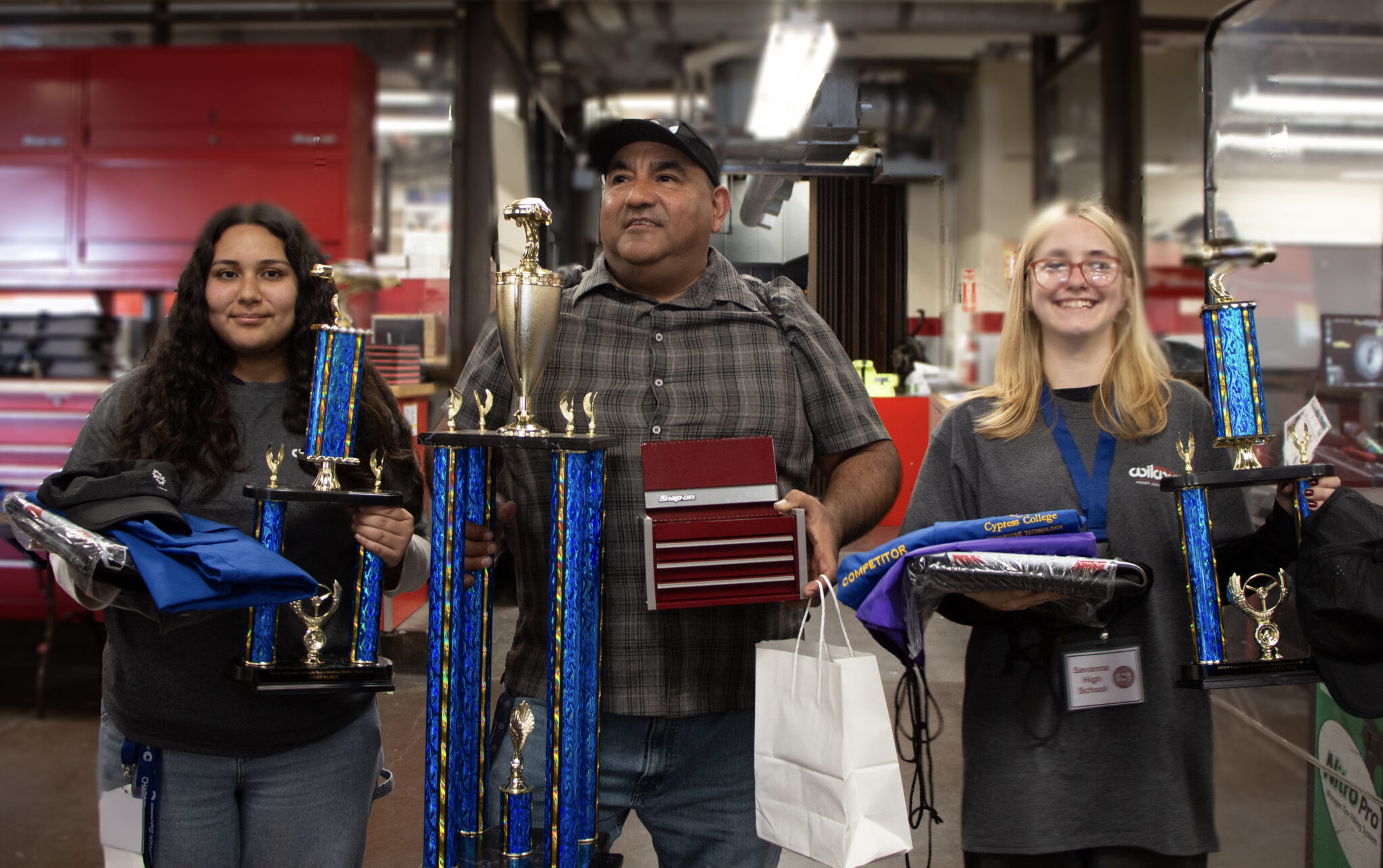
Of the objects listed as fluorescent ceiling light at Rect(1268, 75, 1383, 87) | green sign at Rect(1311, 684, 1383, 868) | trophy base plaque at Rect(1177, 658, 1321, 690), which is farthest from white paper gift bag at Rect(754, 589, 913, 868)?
fluorescent ceiling light at Rect(1268, 75, 1383, 87)

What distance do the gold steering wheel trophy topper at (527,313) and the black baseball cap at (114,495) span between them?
1.40 ft

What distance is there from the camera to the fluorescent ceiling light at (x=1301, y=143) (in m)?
2.70

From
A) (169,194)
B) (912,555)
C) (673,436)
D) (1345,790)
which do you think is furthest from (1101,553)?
(169,194)

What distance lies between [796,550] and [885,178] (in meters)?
0.89

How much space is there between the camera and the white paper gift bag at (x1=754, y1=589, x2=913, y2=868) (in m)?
1.23

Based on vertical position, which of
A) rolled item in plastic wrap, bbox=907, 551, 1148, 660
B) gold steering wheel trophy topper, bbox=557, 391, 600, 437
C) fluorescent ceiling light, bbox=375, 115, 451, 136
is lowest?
rolled item in plastic wrap, bbox=907, 551, 1148, 660

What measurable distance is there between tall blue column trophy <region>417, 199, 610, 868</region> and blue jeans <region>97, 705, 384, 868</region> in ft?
0.75

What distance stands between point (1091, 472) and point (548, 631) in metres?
0.81

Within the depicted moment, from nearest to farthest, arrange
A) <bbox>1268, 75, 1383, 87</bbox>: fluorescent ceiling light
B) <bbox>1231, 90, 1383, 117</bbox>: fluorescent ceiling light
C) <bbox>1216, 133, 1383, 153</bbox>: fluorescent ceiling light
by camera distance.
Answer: <bbox>1216, 133, 1383, 153</bbox>: fluorescent ceiling light, <bbox>1231, 90, 1383, 117</bbox>: fluorescent ceiling light, <bbox>1268, 75, 1383, 87</bbox>: fluorescent ceiling light

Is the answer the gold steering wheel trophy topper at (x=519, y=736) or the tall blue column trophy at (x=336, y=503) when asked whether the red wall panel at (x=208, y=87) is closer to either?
the tall blue column trophy at (x=336, y=503)

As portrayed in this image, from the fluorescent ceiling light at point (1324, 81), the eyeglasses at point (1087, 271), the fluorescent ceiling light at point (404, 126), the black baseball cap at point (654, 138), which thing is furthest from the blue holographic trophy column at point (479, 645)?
the fluorescent ceiling light at point (404, 126)

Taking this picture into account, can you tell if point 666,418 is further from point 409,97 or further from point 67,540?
point 409,97

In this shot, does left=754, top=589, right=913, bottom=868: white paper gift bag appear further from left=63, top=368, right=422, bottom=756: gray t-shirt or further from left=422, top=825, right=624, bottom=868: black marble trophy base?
left=63, top=368, right=422, bottom=756: gray t-shirt

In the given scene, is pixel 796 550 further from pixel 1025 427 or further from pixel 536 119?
pixel 536 119
